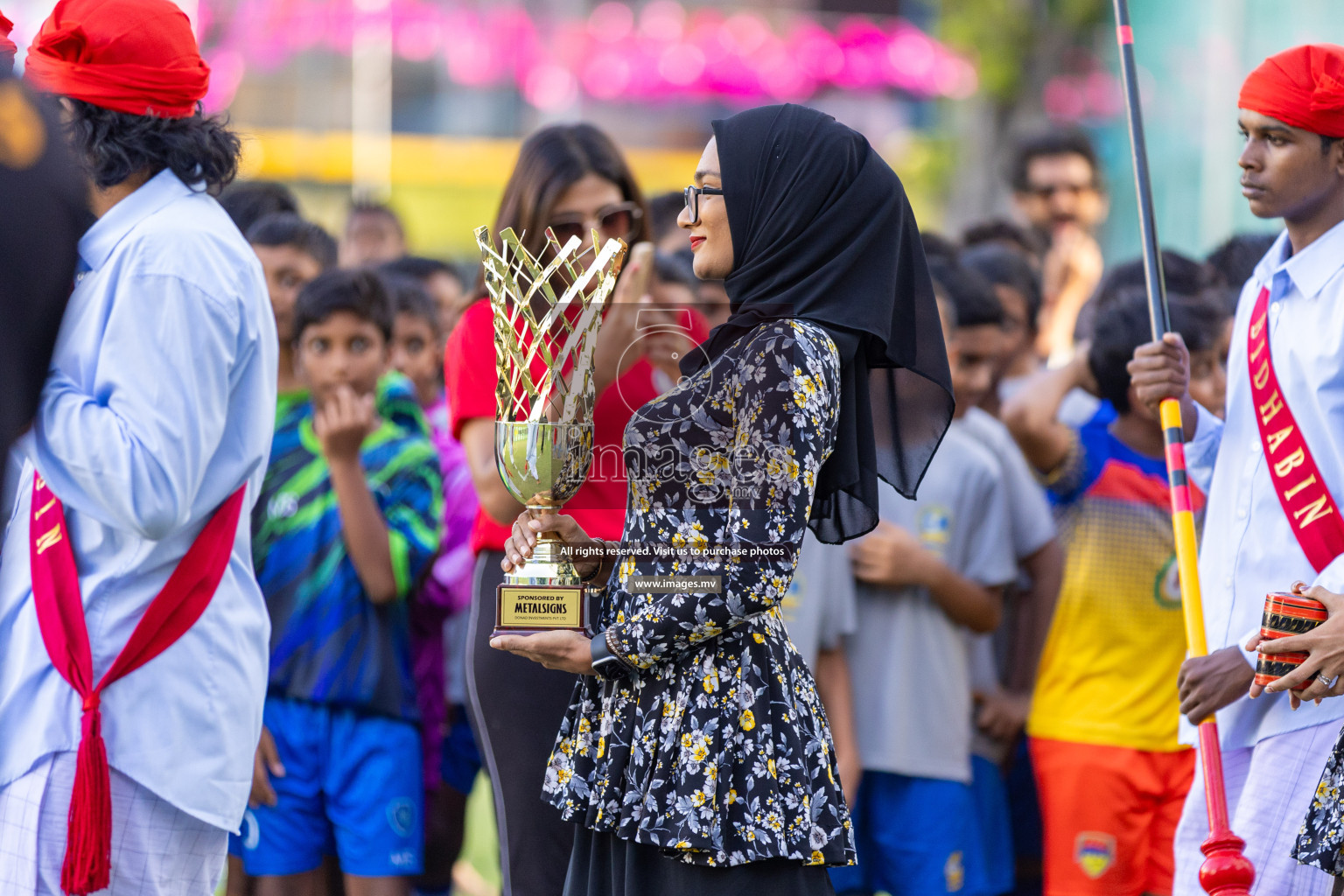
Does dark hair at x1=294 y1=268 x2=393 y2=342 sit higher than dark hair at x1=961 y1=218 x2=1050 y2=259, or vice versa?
dark hair at x1=961 y1=218 x2=1050 y2=259

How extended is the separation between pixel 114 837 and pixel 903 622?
2390 mm

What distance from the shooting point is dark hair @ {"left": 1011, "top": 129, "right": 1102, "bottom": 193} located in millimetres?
6617

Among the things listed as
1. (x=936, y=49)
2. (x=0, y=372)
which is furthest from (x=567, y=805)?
(x=936, y=49)

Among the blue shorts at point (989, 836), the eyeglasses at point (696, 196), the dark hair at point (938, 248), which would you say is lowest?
the blue shorts at point (989, 836)

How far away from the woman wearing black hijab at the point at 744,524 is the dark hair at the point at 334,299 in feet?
5.80

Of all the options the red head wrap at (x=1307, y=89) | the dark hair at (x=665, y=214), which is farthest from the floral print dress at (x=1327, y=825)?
the dark hair at (x=665, y=214)

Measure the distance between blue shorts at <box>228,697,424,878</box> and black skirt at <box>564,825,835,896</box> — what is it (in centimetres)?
142

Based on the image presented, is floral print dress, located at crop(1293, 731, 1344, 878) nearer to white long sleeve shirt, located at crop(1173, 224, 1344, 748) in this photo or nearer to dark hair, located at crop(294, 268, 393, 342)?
white long sleeve shirt, located at crop(1173, 224, 1344, 748)

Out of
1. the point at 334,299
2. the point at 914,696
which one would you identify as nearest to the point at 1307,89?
the point at 914,696

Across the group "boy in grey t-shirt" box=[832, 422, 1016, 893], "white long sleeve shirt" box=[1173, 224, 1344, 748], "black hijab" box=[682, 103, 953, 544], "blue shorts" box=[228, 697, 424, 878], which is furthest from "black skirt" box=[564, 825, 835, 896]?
"boy in grey t-shirt" box=[832, 422, 1016, 893]

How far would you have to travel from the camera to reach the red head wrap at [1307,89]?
10.00 feet

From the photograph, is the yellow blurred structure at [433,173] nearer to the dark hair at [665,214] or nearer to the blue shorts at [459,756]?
the dark hair at [665,214]

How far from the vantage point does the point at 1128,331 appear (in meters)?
4.38

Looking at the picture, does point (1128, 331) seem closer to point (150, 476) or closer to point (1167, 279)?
point (1167, 279)
